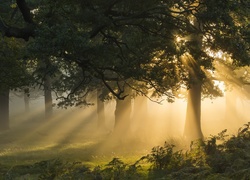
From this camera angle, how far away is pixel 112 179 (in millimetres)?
9039

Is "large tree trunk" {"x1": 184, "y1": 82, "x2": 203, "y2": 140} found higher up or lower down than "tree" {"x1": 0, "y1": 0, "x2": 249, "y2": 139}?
lower down

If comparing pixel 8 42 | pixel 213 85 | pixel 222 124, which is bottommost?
pixel 222 124

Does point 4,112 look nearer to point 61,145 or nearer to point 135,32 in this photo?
point 61,145

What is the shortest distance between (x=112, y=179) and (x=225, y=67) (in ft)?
58.1

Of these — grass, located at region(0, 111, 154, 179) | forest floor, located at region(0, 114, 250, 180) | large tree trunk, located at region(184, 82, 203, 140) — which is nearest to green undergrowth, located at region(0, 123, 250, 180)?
forest floor, located at region(0, 114, 250, 180)

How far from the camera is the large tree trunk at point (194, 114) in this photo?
25.0 meters

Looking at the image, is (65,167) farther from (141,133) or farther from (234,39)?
(141,133)

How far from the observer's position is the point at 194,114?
25312 mm

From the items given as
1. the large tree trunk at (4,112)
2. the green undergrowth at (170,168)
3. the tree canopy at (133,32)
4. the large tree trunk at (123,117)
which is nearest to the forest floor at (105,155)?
the green undergrowth at (170,168)

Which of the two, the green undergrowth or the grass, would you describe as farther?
the grass

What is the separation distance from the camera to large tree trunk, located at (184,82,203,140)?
25016 millimetres

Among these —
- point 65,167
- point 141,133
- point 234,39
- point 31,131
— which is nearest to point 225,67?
point 141,133

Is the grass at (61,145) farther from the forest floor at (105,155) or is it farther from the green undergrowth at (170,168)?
the green undergrowth at (170,168)

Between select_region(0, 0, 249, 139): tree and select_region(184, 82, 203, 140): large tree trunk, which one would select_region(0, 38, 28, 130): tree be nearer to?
select_region(0, 0, 249, 139): tree
